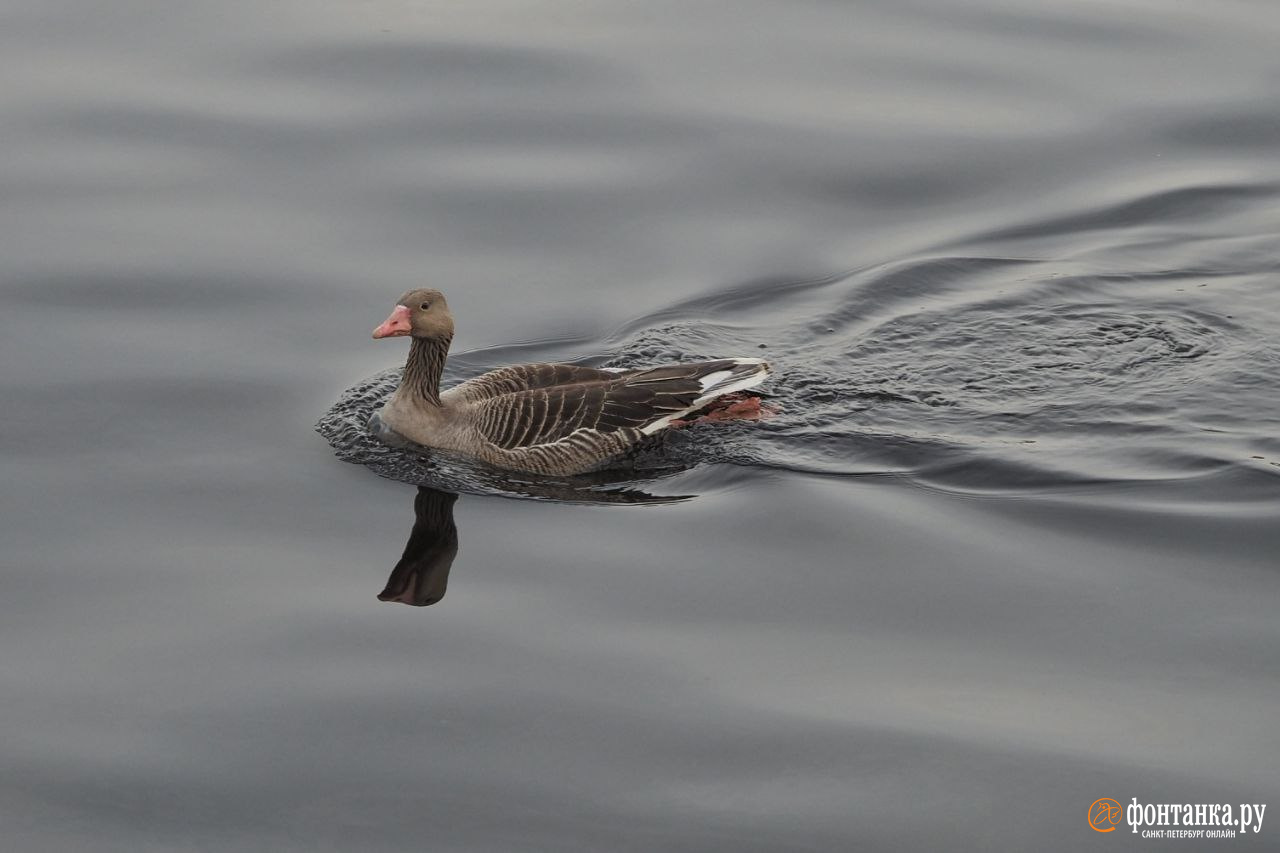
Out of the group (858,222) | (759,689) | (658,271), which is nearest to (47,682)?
(759,689)

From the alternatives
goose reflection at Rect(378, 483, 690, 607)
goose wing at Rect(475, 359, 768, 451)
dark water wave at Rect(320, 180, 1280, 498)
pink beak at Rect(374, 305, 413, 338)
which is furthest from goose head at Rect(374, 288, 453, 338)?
goose reflection at Rect(378, 483, 690, 607)

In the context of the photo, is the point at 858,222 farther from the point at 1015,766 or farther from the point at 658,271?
the point at 1015,766

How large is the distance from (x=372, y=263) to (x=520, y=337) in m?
1.80

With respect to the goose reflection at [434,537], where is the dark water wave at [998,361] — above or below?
above

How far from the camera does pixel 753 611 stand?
11297 mm

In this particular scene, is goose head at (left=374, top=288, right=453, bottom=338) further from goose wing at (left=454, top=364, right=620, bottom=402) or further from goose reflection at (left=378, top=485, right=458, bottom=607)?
goose reflection at (left=378, top=485, right=458, bottom=607)

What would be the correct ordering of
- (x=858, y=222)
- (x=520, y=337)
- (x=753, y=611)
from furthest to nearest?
(x=858, y=222) → (x=520, y=337) → (x=753, y=611)

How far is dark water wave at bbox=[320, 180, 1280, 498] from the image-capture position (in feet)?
44.8

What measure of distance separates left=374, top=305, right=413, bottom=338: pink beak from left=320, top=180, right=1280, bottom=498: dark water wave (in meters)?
0.91

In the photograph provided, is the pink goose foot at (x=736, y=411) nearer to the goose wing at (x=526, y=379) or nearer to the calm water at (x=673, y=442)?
the calm water at (x=673, y=442)

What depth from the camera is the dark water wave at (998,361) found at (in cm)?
1364

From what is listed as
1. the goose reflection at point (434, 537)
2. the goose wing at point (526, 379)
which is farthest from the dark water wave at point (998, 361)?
the goose wing at point (526, 379)

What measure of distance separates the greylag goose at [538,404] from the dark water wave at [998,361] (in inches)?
11.3

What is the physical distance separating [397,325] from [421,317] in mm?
267
